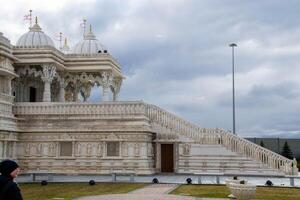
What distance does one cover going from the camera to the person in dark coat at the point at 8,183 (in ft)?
25.4

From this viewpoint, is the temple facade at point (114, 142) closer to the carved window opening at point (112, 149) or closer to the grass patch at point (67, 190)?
the carved window opening at point (112, 149)

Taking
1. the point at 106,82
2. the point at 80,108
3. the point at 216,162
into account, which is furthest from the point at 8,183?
the point at 106,82

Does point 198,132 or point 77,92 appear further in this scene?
point 77,92

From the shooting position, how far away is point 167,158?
3853 centimetres

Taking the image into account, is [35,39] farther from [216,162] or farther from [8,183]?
[8,183]

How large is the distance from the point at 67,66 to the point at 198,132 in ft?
45.0

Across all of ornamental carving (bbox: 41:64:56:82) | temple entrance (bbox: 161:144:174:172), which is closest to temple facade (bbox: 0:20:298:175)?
temple entrance (bbox: 161:144:174:172)

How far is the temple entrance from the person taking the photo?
126 ft

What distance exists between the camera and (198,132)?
37844 mm

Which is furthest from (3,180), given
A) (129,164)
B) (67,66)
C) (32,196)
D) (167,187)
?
(67,66)

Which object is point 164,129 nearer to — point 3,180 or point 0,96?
point 0,96

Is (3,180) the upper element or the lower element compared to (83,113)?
lower

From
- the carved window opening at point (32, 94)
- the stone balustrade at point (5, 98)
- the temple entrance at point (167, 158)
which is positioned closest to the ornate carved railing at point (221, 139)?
the temple entrance at point (167, 158)

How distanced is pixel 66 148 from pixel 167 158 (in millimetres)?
7564
